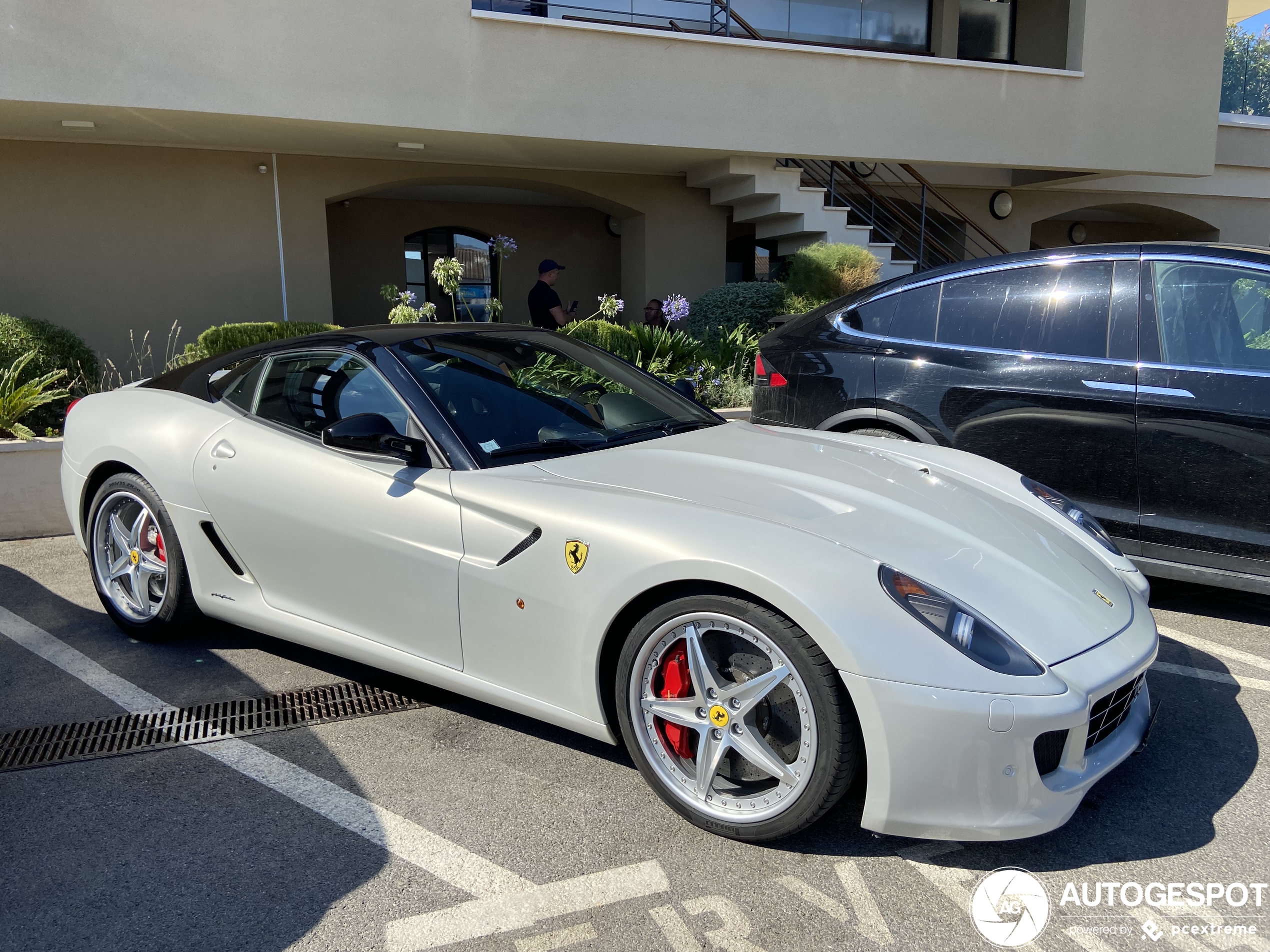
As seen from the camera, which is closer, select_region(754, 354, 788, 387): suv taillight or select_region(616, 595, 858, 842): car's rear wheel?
select_region(616, 595, 858, 842): car's rear wheel

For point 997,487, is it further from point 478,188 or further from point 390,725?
point 478,188

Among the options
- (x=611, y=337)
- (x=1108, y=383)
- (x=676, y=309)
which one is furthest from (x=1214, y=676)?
(x=676, y=309)

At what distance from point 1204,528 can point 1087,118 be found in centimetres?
937

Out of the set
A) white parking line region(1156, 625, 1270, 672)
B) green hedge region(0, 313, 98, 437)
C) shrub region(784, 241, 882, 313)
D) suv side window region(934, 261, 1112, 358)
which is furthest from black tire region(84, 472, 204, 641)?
shrub region(784, 241, 882, 313)

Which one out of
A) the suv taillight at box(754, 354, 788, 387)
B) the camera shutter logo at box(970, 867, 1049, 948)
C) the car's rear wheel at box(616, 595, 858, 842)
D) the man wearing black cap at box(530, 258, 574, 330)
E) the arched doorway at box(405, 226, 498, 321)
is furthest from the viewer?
the arched doorway at box(405, 226, 498, 321)

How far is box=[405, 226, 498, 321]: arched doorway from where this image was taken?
51.0 ft

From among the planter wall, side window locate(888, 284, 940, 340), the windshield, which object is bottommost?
the planter wall

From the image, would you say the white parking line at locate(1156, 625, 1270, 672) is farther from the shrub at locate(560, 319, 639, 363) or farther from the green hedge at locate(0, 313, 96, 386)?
the green hedge at locate(0, 313, 96, 386)

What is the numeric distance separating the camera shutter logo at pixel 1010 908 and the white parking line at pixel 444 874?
2.55ft

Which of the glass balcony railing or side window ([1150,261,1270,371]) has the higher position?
the glass balcony railing

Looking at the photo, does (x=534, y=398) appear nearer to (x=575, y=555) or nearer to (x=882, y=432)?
(x=575, y=555)

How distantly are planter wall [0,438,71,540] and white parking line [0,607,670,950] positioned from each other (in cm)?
389

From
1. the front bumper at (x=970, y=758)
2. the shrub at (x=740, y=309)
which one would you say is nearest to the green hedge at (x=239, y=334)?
the shrub at (x=740, y=309)

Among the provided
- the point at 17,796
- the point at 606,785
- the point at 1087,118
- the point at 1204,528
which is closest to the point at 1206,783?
the point at 1204,528
